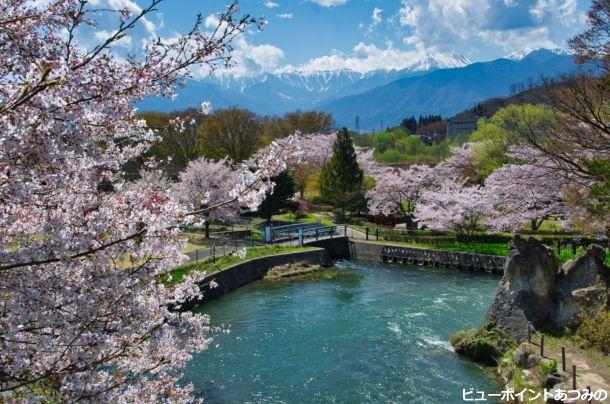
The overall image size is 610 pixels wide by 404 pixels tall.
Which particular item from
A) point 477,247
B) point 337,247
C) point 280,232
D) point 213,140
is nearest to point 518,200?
point 477,247

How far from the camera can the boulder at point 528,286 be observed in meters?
15.5

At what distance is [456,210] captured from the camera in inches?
1337

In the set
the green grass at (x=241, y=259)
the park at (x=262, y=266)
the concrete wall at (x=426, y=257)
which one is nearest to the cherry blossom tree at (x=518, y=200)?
the park at (x=262, y=266)

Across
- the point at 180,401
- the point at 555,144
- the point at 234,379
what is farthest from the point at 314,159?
the point at 180,401

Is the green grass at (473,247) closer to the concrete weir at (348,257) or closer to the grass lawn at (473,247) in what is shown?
the grass lawn at (473,247)

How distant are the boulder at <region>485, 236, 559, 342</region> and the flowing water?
213 centimetres

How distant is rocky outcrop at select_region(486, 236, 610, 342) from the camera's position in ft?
50.4

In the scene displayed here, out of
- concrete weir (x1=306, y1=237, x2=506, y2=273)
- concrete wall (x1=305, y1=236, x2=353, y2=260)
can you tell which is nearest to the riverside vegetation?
concrete weir (x1=306, y1=237, x2=506, y2=273)

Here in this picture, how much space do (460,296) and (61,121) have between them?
21986mm

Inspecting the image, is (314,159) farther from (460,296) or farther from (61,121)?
(61,121)

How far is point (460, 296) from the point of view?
23.2 meters

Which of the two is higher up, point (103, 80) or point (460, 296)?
point (103, 80)

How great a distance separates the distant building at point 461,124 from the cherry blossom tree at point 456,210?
114 m

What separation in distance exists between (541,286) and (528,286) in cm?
42
